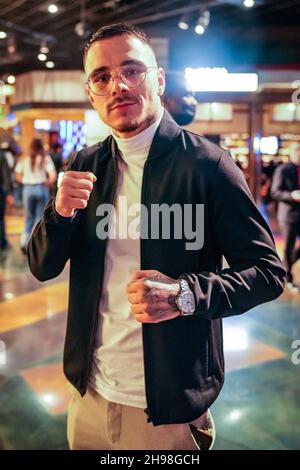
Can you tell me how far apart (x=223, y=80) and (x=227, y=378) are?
8.45 metres

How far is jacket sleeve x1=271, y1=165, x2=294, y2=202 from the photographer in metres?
5.19

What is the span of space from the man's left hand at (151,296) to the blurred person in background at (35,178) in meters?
5.88

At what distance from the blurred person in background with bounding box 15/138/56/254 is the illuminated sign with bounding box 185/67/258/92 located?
190 inches

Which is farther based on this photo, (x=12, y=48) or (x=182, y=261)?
(x=12, y=48)

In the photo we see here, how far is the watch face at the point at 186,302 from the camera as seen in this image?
1005mm

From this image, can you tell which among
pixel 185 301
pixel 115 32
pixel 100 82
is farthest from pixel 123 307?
pixel 115 32

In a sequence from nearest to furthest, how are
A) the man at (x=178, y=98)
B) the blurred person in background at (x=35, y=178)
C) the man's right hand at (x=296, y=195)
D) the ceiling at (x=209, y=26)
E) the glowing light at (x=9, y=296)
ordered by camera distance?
1. the man at (x=178, y=98)
2. the glowing light at (x=9, y=296)
3. the man's right hand at (x=296, y=195)
4. the blurred person in background at (x=35, y=178)
5. the ceiling at (x=209, y=26)

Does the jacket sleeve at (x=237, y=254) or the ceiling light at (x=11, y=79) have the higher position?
the ceiling light at (x=11, y=79)

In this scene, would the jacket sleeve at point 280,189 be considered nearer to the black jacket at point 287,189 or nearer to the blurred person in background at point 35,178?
the black jacket at point 287,189

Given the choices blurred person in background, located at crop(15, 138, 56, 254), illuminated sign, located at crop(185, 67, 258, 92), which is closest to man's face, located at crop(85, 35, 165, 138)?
blurred person in background, located at crop(15, 138, 56, 254)

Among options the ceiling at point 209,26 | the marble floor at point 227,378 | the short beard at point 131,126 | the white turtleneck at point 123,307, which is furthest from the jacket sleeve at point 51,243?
the ceiling at point 209,26

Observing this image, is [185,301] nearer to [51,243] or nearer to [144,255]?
[144,255]

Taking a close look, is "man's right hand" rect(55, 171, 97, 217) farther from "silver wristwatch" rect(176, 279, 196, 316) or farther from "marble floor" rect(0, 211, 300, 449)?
"marble floor" rect(0, 211, 300, 449)

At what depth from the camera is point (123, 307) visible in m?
1.22
